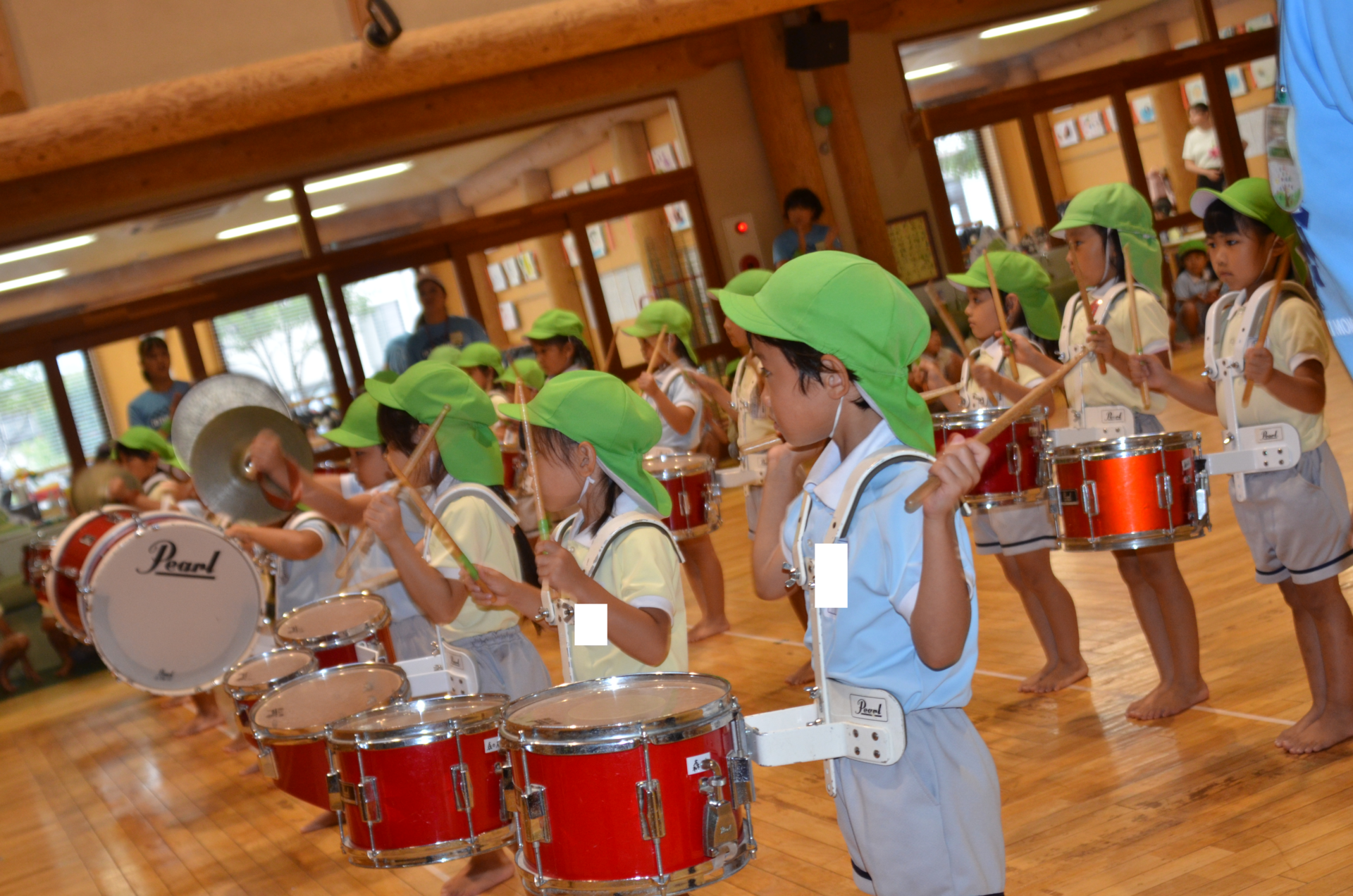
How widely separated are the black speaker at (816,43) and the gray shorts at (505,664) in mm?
7757

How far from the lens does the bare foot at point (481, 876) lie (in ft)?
10.7

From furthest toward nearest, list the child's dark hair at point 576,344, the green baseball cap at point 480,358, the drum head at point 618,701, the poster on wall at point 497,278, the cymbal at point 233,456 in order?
1. the poster on wall at point 497,278
2. the green baseball cap at point 480,358
3. the child's dark hair at point 576,344
4. the cymbal at point 233,456
5. the drum head at point 618,701

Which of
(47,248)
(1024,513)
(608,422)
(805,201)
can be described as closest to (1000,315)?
(1024,513)

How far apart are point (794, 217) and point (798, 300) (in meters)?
7.45

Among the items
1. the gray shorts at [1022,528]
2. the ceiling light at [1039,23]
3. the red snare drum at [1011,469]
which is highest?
the ceiling light at [1039,23]

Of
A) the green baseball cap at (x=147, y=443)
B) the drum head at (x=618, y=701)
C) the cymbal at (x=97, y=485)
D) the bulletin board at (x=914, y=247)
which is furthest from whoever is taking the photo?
the bulletin board at (x=914, y=247)

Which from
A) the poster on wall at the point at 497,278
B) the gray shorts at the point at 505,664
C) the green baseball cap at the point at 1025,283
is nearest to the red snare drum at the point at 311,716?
the gray shorts at the point at 505,664

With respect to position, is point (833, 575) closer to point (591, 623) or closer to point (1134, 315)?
point (591, 623)

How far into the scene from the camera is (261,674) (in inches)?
141

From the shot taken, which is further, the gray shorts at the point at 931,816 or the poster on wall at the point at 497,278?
the poster on wall at the point at 497,278

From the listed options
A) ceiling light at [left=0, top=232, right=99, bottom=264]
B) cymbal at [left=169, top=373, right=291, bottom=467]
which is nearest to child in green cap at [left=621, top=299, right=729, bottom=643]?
cymbal at [left=169, top=373, right=291, bottom=467]

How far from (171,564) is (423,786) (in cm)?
282

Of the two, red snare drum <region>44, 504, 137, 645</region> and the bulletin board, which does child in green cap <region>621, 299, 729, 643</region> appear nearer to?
red snare drum <region>44, 504, 137, 645</region>

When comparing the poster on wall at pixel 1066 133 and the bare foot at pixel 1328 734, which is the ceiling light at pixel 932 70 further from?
the bare foot at pixel 1328 734
